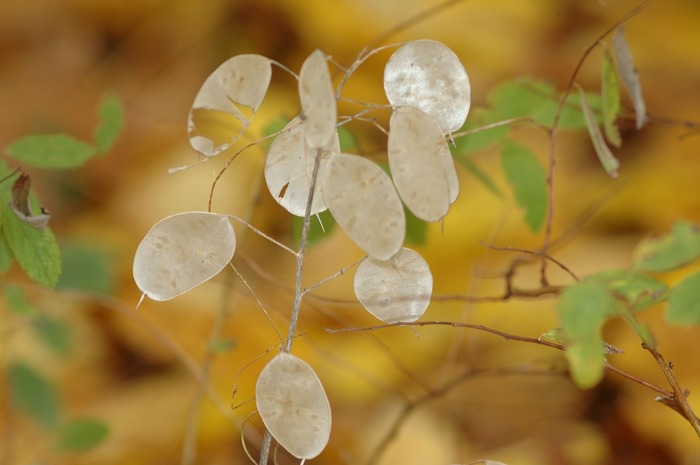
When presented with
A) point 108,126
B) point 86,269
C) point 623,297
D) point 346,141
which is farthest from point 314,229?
point 86,269

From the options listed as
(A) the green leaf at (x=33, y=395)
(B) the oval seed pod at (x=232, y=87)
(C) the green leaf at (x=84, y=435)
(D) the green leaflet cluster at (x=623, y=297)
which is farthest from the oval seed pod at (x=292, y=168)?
(A) the green leaf at (x=33, y=395)

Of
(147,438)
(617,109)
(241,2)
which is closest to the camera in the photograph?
(617,109)

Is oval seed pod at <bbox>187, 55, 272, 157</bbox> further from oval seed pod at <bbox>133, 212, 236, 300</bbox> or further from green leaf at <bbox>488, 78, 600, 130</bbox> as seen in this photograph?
green leaf at <bbox>488, 78, 600, 130</bbox>

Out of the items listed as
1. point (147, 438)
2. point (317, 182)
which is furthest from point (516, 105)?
point (147, 438)

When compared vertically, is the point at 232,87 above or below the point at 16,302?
above

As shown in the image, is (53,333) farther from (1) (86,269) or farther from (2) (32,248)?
(2) (32,248)

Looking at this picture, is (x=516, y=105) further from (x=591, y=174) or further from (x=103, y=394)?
(x=103, y=394)
